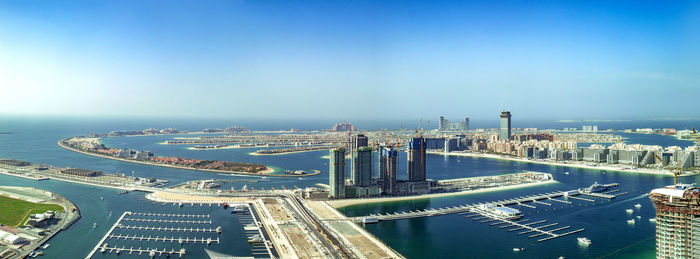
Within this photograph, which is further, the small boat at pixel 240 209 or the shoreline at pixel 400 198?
the shoreline at pixel 400 198

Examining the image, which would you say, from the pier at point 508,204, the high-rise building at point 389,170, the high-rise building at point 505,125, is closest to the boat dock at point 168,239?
the pier at point 508,204

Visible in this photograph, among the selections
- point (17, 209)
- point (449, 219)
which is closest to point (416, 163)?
point (449, 219)

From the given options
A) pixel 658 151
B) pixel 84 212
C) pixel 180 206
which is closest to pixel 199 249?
pixel 180 206

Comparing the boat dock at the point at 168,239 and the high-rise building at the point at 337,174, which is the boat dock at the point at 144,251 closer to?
the boat dock at the point at 168,239

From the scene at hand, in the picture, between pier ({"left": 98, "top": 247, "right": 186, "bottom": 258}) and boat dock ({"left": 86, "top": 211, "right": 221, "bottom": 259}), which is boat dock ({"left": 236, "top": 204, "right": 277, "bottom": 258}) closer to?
boat dock ({"left": 86, "top": 211, "right": 221, "bottom": 259})

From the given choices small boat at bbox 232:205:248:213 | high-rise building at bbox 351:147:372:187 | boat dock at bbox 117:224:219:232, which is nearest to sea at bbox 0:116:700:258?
small boat at bbox 232:205:248:213

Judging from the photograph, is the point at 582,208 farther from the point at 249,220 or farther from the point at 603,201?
the point at 249,220
